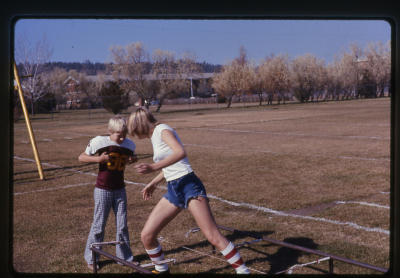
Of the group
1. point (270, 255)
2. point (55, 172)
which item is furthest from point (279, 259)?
point (55, 172)

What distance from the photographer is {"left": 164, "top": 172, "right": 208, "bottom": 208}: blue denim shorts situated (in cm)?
400

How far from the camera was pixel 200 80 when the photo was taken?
171ft

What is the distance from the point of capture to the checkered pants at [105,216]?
475 cm

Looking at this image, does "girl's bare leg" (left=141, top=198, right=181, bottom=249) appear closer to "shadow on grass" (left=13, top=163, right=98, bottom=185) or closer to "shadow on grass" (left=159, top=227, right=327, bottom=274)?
"shadow on grass" (left=159, top=227, right=327, bottom=274)

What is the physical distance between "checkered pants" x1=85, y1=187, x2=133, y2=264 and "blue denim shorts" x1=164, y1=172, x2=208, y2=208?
34.5 inches

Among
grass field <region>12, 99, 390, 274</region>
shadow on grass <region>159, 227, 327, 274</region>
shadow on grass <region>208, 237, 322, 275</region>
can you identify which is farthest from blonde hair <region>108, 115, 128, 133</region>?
shadow on grass <region>208, 237, 322, 275</region>

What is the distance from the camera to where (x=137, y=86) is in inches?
1496

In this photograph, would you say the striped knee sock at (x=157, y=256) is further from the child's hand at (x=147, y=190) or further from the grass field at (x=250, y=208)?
the child's hand at (x=147, y=190)

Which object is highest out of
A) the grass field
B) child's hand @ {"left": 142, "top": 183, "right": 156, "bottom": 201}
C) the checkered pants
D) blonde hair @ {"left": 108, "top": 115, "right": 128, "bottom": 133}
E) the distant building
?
the distant building

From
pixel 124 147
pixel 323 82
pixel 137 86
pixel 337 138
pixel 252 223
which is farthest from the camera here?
pixel 323 82

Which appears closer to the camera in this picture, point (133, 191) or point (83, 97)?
point (133, 191)
